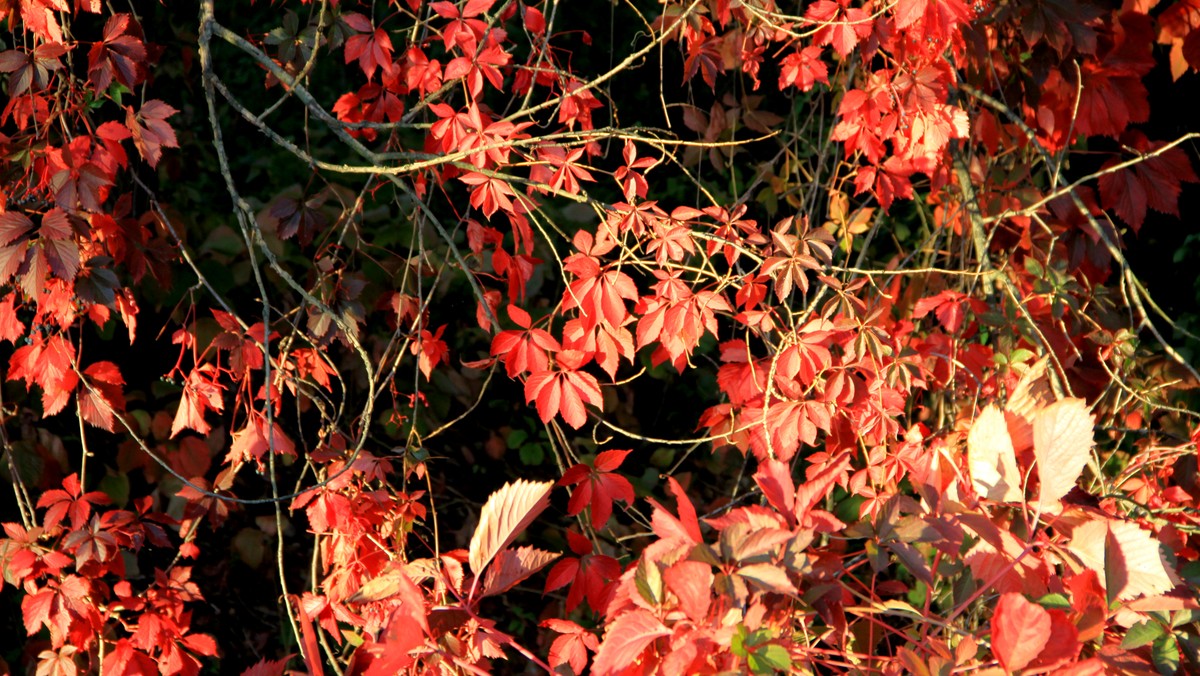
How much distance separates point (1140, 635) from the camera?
751 millimetres

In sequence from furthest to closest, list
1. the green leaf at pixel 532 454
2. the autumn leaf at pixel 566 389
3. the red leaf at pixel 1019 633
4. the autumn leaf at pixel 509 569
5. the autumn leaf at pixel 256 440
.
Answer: the green leaf at pixel 532 454, the autumn leaf at pixel 256 440, the autumn leaf at pixel 566 389, the autumn leaf at pixel 509 569, the red leaf at pixel 1019 633

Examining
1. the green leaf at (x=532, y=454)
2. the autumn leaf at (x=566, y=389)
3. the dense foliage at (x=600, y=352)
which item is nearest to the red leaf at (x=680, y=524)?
the dense foliage at (x=600, y=352)

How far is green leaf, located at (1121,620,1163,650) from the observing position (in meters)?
0.75

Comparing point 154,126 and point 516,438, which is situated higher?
point 154,126

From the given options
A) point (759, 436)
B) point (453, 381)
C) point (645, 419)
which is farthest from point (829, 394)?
point (645, 419)

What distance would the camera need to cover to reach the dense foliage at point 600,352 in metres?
0.85

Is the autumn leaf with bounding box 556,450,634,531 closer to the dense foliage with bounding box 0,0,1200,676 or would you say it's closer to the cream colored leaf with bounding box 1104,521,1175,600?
the dense foliage with bounding box 0,0,1200,676

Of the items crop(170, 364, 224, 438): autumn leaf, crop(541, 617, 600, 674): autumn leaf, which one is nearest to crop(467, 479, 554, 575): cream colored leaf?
crop(541, 617, 600, 674): autumn leaf

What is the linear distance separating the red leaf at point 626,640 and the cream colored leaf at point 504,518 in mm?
141

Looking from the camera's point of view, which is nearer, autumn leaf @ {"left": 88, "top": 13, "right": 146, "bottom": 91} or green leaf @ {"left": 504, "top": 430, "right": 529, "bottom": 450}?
autumn leaf @ {"left": 88, "top": 13, "right": 146, "bottom": 91}

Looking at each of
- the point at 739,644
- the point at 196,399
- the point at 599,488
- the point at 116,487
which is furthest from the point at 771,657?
the point at 116,487

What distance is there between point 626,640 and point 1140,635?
371mm

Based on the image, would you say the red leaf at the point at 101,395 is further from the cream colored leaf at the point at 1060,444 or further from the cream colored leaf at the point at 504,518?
the cream colored leaf at the point at 1060,444

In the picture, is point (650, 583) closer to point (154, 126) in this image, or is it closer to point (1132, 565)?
point (1132, 565)
